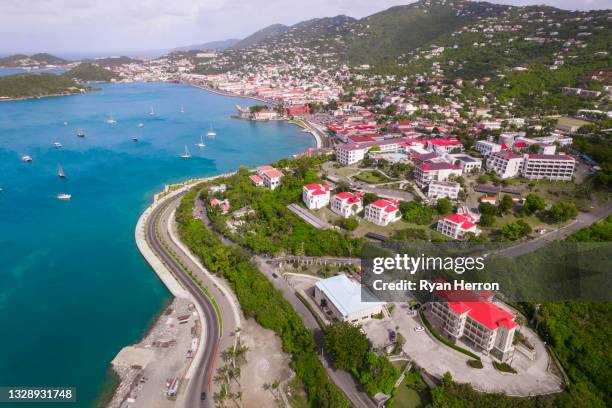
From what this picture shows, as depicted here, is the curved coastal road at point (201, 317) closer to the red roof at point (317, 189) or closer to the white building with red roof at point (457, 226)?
the red roof at point (317, 189)

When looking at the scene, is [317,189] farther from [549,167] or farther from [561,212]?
[549,167]

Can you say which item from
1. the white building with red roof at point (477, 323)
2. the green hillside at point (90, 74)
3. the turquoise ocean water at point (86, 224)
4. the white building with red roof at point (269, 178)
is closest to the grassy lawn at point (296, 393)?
the white building with red roof at point (477, 323)

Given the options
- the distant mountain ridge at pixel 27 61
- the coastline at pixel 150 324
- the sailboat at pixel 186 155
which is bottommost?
the coastline at pixel 150 324

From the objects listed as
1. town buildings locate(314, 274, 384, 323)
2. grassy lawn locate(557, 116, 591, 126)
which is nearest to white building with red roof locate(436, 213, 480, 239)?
town buildings locate(314, 274, 384, 323)

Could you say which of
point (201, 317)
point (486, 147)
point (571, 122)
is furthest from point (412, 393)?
point (571, 122)

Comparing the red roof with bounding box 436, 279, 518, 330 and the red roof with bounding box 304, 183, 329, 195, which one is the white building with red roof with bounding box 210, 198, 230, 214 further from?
the red roof with bounding box 436, 279, 518, 330
